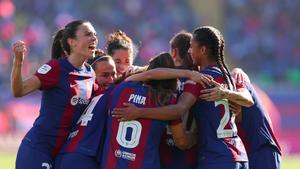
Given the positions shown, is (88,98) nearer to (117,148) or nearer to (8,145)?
(117,148)

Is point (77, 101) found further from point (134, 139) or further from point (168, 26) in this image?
point (168, 26)

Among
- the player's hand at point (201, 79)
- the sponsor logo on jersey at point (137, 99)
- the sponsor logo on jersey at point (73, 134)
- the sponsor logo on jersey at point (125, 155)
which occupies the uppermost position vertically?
the player's hand at point (201, 79)

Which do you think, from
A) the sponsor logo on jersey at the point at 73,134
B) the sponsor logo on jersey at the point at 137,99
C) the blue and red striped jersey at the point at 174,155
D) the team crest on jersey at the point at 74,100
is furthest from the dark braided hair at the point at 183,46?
the sponsor logo on jersey at the point at 73,134

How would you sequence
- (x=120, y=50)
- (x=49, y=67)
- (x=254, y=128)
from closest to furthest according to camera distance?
(x=49, y=67) < (x=254, y=128) < (x=120, y=50)

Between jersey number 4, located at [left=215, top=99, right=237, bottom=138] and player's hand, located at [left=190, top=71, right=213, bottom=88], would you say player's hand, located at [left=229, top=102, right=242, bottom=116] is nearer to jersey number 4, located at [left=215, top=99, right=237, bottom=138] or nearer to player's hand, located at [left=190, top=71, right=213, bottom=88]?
jersey number 4, located at [left=215, top=99, right=237, bottom=138]

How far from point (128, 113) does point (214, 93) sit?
0.62 m

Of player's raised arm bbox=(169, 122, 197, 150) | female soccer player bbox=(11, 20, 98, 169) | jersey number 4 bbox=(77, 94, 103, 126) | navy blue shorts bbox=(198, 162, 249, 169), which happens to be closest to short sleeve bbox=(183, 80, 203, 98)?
player's raised arm bbox=(169, 122, 197, 150)

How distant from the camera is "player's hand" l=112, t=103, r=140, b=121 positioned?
17.7ft

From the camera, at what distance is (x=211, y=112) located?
552cm

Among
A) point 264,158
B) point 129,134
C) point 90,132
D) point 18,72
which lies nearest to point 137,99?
point 129,134

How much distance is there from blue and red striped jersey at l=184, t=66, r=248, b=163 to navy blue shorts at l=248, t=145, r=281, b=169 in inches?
18.9

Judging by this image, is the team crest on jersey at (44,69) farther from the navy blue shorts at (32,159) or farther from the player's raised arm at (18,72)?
the navy blue shorts at (32,159)

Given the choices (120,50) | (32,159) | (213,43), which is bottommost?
(32,159)

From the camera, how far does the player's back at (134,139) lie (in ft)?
17.8
